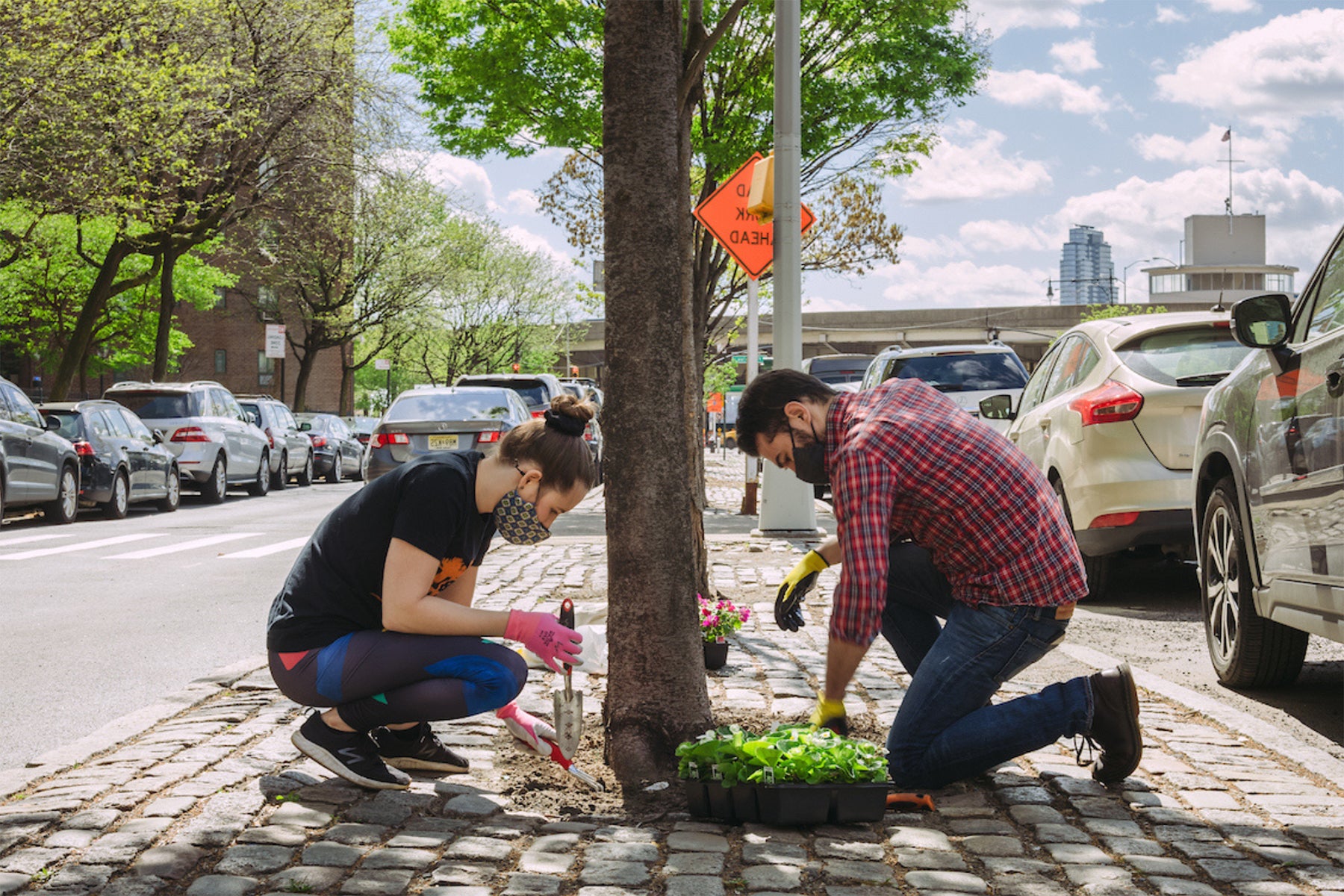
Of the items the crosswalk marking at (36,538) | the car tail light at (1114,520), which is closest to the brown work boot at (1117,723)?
the car tail light at (1114,520)

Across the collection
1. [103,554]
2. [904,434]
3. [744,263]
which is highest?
[744,263]

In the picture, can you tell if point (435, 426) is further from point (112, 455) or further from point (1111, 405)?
point (1111, 405)

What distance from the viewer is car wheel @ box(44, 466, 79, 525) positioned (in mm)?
16984

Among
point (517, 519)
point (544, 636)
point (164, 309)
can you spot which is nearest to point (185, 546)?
point (517, 519)

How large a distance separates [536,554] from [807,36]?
8.74 meters

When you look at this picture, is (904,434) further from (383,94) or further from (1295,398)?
(383,94)

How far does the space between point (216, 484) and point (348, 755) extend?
19218mm

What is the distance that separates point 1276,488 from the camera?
5129 millimetres

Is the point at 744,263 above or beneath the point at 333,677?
above

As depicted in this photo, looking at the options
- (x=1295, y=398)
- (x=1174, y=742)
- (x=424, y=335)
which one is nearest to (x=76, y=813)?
(x=1174, y=742)

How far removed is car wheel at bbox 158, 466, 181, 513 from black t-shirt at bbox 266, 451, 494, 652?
16.8 m

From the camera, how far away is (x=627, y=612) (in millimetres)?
4352

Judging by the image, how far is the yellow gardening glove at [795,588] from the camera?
4668mm

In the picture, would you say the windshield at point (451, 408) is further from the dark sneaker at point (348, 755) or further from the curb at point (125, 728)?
the dark sneaker at point (348, 755)
